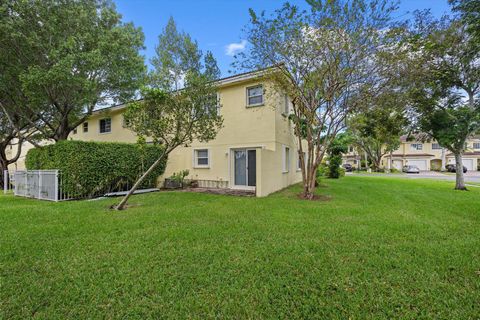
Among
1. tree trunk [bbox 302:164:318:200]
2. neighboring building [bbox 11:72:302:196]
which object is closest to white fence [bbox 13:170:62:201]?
neighboring building [bbox 11:72:302:196]

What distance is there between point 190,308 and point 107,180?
9.65 meters

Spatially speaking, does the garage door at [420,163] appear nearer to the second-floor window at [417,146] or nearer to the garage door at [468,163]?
the second-floor window at [417,146]

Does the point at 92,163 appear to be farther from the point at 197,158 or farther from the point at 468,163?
the point at 468,163

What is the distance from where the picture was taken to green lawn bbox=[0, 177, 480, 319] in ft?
8.35

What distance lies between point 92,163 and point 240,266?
913cm

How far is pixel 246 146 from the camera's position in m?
11.6

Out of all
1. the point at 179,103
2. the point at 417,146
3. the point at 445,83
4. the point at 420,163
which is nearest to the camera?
the point at 179,103

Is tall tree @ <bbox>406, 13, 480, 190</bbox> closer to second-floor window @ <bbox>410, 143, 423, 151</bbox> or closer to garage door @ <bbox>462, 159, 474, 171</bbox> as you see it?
second-floor window @ <bbox>410, 143, 423, 151</bbox>

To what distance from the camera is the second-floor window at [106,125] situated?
1750 cm

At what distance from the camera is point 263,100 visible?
442 inches

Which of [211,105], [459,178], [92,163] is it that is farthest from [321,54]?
[459,178]

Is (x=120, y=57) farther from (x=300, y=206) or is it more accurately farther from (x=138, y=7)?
(x=300, y=206)

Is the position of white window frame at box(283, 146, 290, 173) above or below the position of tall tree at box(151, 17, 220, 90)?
below

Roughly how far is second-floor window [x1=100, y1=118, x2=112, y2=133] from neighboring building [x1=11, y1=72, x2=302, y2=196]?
7554mm
